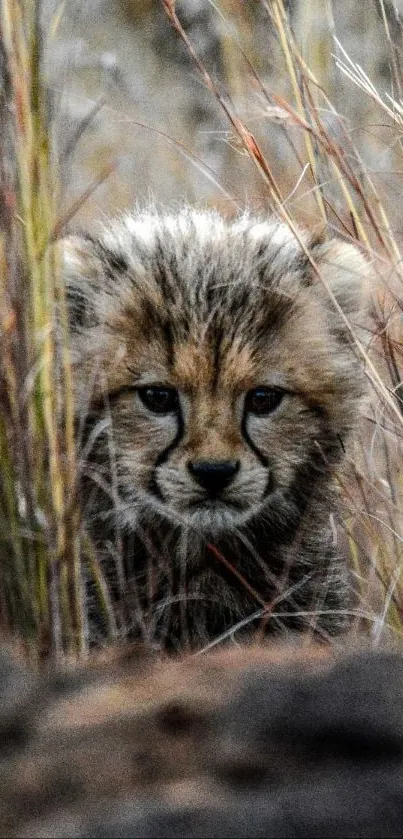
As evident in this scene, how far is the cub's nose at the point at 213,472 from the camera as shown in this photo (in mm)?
2342

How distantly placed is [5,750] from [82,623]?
1.57 ft

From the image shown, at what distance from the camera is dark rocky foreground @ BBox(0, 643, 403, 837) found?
133cm

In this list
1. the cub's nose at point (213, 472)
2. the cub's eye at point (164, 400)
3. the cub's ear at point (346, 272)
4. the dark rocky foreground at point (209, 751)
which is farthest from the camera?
the cub's ear at point (346, 272)

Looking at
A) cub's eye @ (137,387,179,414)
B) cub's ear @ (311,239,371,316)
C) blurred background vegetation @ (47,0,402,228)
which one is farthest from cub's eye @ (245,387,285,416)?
blurred background vegetation @ (47,0,402,228)

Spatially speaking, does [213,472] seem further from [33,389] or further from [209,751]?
[209,751]

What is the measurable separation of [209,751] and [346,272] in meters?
1.43

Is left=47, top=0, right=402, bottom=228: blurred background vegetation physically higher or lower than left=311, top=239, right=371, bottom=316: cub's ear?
higher

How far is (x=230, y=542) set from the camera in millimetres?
2607

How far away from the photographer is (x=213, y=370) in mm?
2439

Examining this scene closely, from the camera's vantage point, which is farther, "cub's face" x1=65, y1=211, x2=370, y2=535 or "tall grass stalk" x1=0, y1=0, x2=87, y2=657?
"cub's face" x1=65, y1=211, x2=370, y2=535

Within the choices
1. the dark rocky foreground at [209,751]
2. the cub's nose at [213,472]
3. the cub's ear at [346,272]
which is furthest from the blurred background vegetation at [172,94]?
the dark rocky foreground at [209,751]

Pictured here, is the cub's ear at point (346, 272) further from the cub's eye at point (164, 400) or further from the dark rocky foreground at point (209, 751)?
the dark rocky foreground at point (209, 751)

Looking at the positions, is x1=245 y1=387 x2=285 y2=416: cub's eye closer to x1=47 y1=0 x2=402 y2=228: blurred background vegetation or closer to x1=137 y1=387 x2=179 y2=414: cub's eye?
x1=137 y1=387 x2=179 y2=414: cub's eye

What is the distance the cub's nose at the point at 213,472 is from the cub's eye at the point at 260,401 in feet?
0.51
